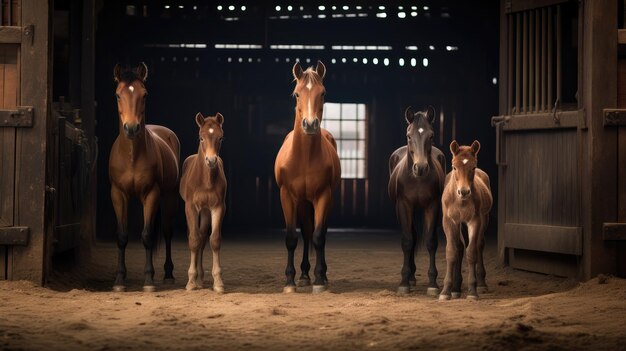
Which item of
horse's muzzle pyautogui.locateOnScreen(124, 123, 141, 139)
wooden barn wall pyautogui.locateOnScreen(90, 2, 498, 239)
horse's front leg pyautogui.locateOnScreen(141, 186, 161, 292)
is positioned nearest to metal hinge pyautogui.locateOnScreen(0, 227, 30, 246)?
horse's front leg pyautogui.locateOnScreen(141, 186, 161, 292)

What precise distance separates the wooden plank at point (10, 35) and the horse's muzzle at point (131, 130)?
1.30 m

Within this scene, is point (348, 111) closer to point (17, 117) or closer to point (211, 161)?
point (211, 161)

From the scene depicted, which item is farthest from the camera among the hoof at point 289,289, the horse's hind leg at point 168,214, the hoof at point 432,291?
the horse's hind leg at point 168,214

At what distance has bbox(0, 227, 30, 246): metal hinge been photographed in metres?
8.60

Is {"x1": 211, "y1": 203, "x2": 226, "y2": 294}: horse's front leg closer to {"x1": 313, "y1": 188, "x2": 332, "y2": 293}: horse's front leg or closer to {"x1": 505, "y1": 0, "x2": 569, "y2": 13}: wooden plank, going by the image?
{"x1": 313, "y1": 188, "x2": 332, "y2": 293}: horse's front leg

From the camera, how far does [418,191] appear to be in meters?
9.05

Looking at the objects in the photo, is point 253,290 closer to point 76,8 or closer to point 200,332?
point 200,332

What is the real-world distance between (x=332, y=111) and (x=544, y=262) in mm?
11037

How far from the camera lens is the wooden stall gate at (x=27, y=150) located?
867cm

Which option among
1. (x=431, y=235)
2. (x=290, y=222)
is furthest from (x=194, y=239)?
(x=431, y=235)

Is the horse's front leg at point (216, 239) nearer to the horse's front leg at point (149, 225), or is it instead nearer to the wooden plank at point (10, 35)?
the horse's front leg at point (149, 225)

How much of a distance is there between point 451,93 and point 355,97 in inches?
81.2

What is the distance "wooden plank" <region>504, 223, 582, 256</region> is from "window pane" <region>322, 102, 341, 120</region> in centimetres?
1026

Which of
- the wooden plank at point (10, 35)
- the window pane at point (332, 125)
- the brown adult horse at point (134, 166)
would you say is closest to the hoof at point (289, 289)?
the brown adult horse at point (134, 166)
